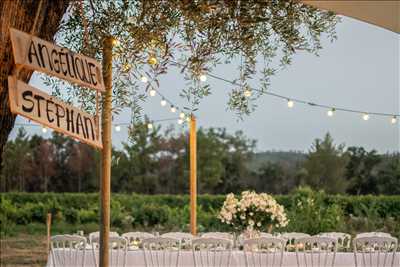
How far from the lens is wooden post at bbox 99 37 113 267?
152 inches

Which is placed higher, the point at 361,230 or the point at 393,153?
the point at 393,153

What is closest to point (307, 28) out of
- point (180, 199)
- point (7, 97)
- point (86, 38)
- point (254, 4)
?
point (254, 4)

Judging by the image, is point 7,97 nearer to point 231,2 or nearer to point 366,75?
point 231,2

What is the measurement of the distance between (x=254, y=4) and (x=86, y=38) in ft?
2.81

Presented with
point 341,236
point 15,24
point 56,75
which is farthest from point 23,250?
point 15,24

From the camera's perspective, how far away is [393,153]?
16719 mm

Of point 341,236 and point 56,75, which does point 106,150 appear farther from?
point 341,236

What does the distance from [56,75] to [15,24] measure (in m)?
0.27

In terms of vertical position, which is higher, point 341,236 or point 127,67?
point 127,67

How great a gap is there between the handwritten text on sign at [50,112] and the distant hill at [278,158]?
15025 mm

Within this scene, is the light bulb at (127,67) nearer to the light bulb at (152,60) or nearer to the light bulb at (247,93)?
the light bulb at (152,60)

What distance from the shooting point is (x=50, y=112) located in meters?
2.98

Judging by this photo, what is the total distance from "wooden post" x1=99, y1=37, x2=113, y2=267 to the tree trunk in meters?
0.72

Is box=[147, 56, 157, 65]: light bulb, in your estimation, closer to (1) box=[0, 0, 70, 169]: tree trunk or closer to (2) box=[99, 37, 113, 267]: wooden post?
(2) box=[99, 37, 113, 267]: wooden post
